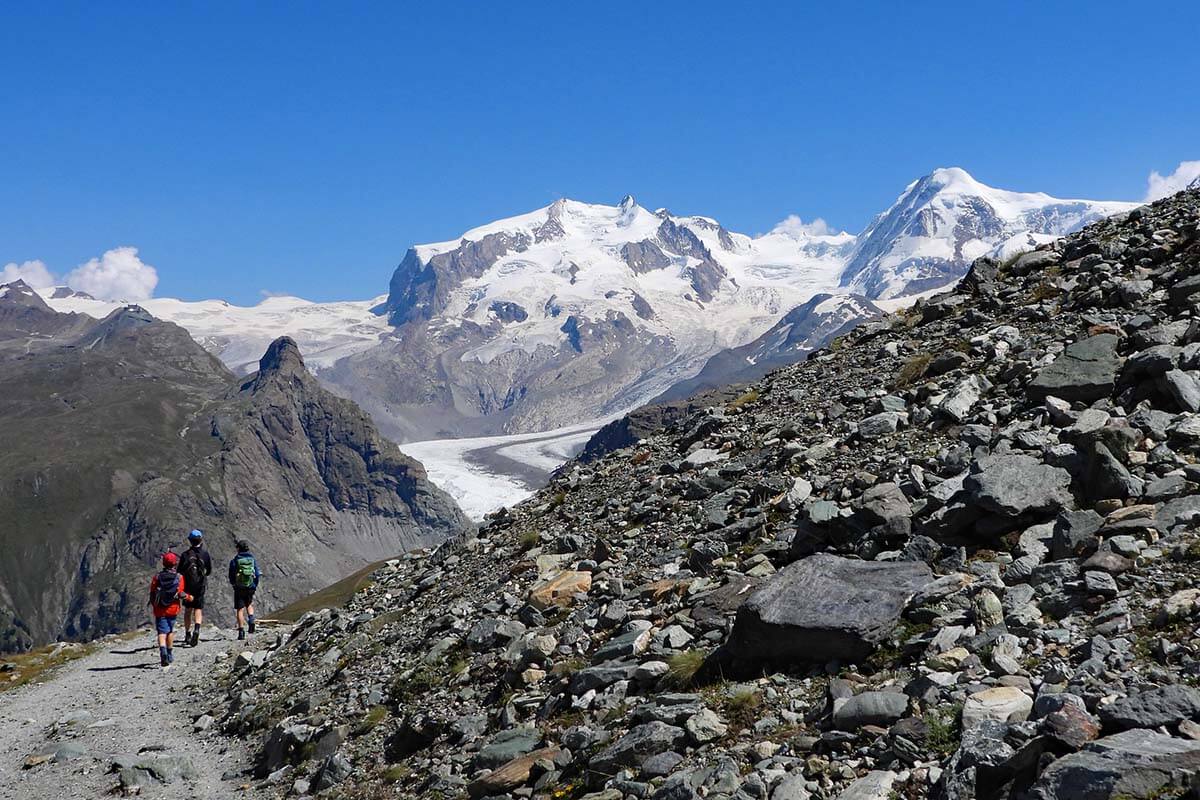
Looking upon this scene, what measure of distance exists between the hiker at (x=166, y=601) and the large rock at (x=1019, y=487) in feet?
86.0

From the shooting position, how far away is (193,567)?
31.9 m

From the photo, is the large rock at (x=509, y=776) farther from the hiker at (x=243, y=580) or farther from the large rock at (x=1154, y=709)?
the hiker at (x=243, y=580)

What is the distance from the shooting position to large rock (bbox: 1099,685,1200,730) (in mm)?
7223

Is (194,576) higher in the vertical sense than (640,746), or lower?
lower

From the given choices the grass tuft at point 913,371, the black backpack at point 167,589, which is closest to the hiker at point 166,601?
the black backpack at point 167,589

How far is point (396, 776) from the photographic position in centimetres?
1402

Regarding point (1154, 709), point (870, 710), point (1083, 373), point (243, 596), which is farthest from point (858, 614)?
point (243, 596)

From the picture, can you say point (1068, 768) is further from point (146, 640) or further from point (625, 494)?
point (146, 640)

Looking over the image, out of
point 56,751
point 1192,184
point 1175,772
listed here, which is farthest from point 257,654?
point 1192,184

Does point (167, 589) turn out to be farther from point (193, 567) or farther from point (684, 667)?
→ point (684, 667)

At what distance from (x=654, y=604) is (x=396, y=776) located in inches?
203

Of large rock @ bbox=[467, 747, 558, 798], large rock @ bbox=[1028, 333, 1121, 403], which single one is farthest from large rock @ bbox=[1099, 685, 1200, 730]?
large rock @ bbox=[1028, 333, 1121, 403]

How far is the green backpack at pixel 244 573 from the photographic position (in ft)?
109

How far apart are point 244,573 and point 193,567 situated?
1.97 meters
